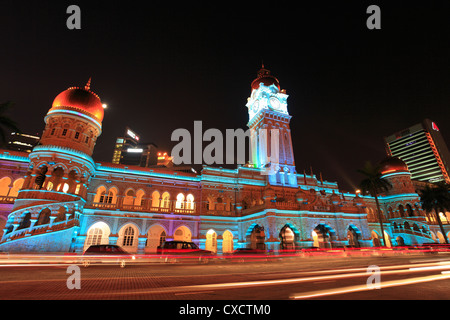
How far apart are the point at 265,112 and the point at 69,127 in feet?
97.5

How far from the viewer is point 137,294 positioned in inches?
226

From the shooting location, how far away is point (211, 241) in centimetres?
3081

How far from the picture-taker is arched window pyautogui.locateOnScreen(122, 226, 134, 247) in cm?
2611

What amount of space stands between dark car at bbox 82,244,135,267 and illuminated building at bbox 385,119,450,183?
405ft

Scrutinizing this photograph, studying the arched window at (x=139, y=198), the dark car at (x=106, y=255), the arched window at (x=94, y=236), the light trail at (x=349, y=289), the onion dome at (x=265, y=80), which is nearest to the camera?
the light trail at (x=349, y=289)

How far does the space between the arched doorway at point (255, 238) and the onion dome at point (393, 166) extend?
29207mm

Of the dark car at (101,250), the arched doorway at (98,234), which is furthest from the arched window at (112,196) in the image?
the dark car at (101,250)

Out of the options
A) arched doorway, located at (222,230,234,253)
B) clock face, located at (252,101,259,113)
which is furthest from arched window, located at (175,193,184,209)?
clock face, located at (252,101,259,113)

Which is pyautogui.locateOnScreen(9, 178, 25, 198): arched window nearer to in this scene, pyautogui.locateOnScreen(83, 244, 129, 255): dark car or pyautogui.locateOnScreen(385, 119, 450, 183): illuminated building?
pyautogui.locateOnScreen(83, 244, 129, 255): dark car

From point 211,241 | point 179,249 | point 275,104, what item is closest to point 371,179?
point 275,104

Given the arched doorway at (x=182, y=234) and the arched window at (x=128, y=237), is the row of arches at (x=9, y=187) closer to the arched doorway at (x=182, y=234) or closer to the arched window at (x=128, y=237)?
the arched window at (x=128, y=237)

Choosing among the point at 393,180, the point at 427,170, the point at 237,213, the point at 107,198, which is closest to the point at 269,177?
the point at 237,213

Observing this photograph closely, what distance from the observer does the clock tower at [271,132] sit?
36219 millimetres

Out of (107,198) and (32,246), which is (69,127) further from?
(32,246)
